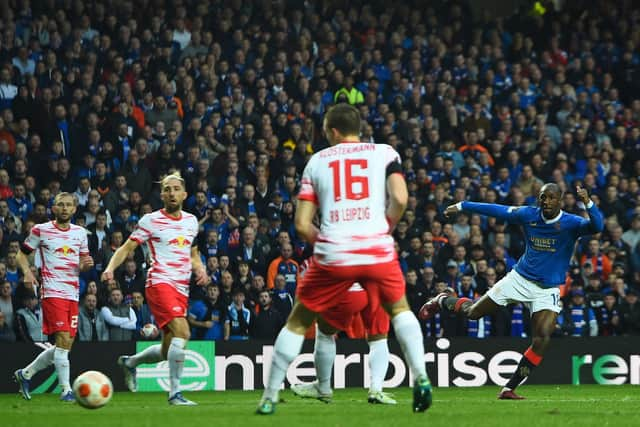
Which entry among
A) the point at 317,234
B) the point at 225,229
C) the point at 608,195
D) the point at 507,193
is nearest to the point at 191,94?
the point at 225,229

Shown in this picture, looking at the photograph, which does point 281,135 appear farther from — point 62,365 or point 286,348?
point 286,348

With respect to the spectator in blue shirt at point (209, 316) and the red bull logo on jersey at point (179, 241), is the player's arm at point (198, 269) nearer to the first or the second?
the red bull logo on jersey at point (179, 241)

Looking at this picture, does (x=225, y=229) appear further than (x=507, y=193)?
No

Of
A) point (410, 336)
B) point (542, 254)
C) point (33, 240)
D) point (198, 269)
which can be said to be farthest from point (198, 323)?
point (410, 336)

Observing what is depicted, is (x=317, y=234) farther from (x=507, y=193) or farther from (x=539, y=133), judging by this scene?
(x=539, y=133)

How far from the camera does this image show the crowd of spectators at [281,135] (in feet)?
62.7

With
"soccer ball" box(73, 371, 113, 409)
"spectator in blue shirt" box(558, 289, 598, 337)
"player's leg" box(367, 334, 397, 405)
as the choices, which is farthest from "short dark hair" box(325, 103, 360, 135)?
"spectator in blue shirt" box(558, 289, 598, 337)

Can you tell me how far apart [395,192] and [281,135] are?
13181 mm

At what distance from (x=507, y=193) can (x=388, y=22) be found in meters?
5.92

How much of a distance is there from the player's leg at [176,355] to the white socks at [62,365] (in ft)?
7.08

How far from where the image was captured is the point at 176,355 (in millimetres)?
11805

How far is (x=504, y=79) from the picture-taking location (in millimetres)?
25766

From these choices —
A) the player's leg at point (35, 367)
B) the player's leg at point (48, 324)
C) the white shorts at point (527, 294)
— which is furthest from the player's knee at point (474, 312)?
the player's leg at point (35, 367)

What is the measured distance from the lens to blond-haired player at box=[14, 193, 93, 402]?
1388 cm
